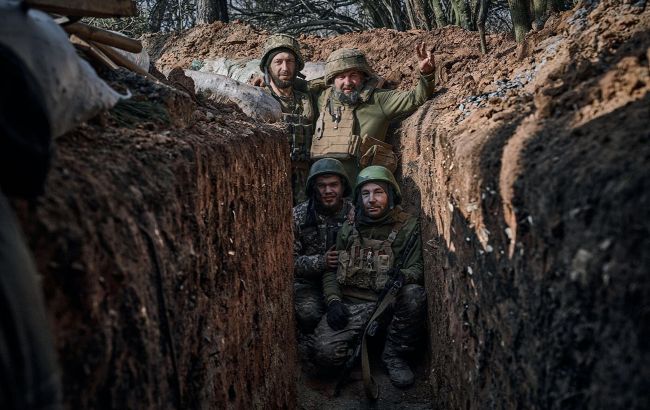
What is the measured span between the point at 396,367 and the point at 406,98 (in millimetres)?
3169

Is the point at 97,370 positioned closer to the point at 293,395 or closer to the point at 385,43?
the point at 293,395

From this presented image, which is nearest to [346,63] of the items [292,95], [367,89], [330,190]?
[367,89]

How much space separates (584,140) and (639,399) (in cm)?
101

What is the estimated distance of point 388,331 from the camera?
19.8ft

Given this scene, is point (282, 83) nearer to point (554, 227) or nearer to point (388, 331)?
point (388, 331)

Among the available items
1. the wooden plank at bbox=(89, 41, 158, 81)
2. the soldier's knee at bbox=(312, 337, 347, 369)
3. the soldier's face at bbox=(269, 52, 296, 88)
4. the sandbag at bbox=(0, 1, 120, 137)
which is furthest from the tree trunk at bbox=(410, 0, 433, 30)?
the sandbag at bbox=(0, 1, 120, 137)

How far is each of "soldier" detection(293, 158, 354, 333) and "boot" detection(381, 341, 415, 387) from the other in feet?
2.19

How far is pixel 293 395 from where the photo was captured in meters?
5.22

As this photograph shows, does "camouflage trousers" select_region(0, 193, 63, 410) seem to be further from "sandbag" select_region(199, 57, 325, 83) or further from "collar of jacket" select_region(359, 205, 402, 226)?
"sandbag" select_region(199, 57, 325, 83)

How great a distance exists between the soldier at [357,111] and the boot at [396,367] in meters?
2.37

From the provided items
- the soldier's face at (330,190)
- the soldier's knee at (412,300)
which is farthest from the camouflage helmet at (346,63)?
the soldier's knee at (412,300)

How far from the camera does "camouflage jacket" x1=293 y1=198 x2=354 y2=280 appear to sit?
6496mm

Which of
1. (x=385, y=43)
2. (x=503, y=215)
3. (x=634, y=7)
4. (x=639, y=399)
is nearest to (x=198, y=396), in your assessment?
(x=503, y=215)

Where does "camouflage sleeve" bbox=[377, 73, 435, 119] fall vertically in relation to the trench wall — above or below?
above
